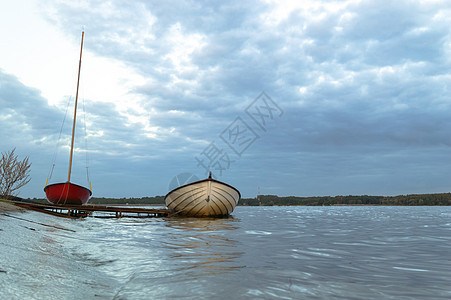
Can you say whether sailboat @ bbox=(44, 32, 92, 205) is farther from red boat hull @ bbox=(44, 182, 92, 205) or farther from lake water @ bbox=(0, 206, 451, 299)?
lake water @ bbox=(0, 206, 451, 299)

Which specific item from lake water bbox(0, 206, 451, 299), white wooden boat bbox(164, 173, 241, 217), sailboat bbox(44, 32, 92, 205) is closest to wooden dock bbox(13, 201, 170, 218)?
sailboat bbox(44, 32, 92, 205)

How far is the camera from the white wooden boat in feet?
69.2

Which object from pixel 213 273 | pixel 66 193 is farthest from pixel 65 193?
pixel 213 273

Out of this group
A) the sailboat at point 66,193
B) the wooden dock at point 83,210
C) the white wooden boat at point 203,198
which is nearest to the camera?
the wooden dock at point 83,210

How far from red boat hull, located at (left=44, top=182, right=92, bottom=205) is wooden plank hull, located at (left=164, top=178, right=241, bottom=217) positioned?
6.39 m

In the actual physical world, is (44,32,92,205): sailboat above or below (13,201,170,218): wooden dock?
above

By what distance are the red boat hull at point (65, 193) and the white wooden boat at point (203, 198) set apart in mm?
6385

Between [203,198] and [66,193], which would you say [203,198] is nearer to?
[203,198]

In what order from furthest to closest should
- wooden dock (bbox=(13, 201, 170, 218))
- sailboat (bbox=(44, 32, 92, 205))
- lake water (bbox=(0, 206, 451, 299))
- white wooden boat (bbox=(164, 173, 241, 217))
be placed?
white wooden boat (bbox=(164, 173, 241, 217)), sailboat (bbox=(44, 32, 92, 205)), wooden dock (bbox=(13, 201, 170, 218)), lake water (bbox=(0, 206, 451, 299))

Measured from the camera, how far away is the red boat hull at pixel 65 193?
795 inches

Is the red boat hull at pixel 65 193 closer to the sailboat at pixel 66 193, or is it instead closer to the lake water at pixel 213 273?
the sailboat at pixel 66 193

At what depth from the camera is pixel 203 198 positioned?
21.4 m

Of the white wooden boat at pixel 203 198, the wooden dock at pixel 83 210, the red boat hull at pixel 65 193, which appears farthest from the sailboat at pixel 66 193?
the white wooden boat at pixel 203 198

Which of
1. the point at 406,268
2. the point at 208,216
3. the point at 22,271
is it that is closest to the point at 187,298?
the point at 22,271
